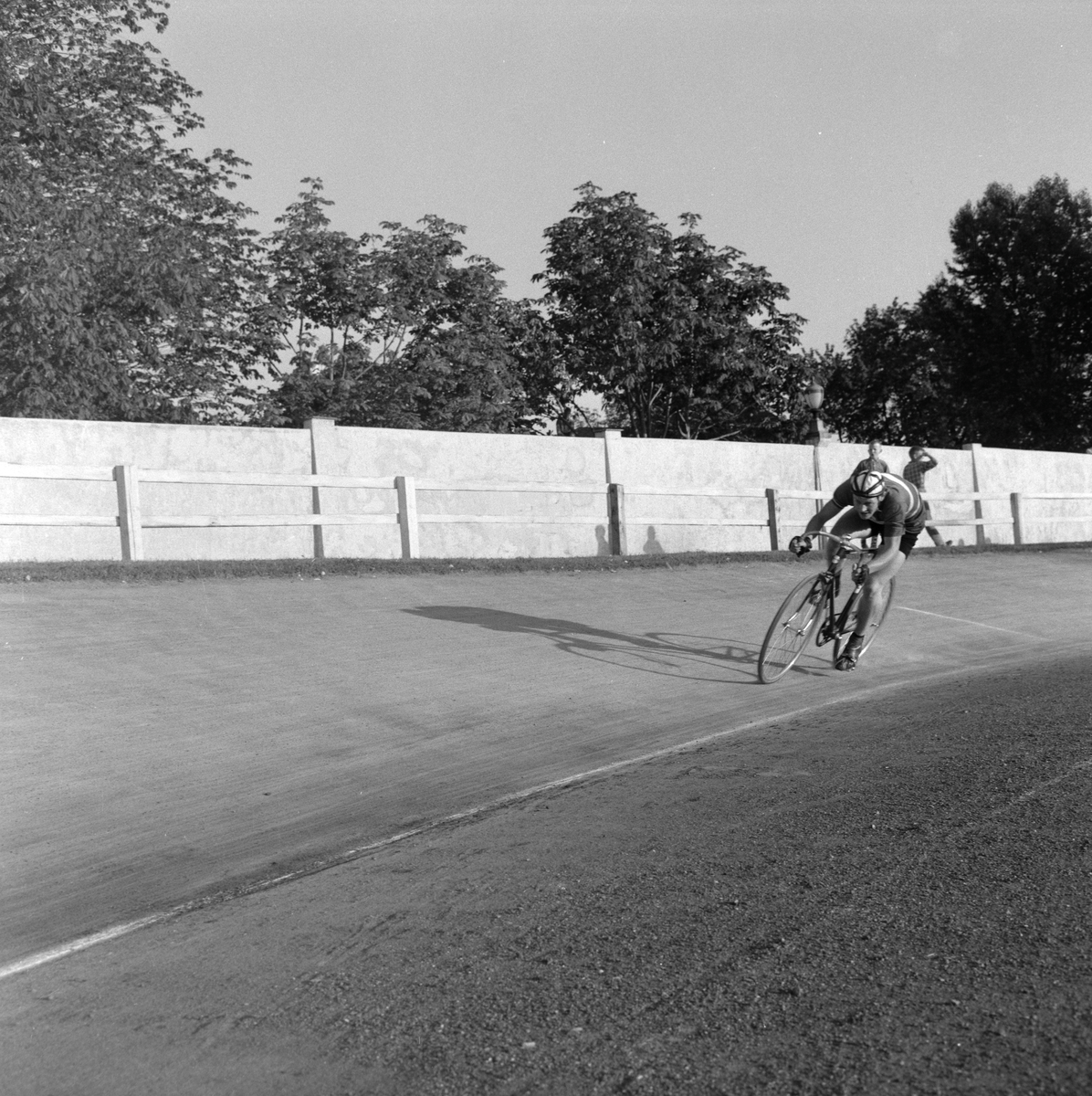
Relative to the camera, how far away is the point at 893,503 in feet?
35.8

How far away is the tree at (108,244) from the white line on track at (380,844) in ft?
49.9

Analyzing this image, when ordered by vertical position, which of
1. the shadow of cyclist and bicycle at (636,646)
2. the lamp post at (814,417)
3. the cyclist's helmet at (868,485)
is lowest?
the shadow of cyclist and bicycle at (636,646)

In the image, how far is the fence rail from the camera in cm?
1577

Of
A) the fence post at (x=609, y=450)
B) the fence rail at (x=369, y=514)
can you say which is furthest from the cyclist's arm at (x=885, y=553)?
the fence post at (x=609, y=450)

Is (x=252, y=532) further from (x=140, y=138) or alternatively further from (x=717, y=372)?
(x=717, y=372)

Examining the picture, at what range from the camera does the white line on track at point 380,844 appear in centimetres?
→ 453

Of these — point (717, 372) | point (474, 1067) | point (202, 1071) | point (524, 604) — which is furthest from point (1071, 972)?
point (717, 372)

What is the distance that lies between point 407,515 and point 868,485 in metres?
8.76

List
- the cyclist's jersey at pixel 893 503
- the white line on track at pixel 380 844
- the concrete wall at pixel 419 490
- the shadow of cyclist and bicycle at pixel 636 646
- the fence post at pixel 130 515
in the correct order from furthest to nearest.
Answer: the concrete wall at pixel 419 490
the fence post at pixel 130 515
the shadow of cyclist and bicycle at pixel 636 646
the cyclist's jersey at pixel 893 503
the white line on track at pixel 380 844

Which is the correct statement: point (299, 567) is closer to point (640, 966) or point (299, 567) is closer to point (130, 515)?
point (130, 515)

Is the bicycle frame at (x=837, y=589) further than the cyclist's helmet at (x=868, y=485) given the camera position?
Yes

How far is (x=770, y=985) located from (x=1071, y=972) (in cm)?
84

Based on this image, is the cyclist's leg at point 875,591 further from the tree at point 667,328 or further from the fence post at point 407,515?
the tree at point 667,328

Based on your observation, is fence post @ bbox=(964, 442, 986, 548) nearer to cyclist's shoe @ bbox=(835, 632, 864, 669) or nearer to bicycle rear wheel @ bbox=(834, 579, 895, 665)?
bicycle rear wheel @ bbox=(834, 579, 895, 665)
